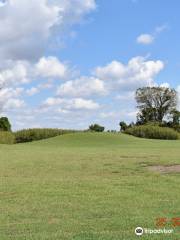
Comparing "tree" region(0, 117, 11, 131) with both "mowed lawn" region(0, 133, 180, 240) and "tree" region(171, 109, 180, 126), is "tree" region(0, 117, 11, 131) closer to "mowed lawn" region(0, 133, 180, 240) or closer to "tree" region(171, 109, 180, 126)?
"tree" region(171, 109, 180, 126)

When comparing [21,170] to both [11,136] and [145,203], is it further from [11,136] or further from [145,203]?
[11,136]

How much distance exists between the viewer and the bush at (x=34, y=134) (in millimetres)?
52906

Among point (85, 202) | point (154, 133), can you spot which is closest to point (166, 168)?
point (85, 202)

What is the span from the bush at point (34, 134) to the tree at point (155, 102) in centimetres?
3195

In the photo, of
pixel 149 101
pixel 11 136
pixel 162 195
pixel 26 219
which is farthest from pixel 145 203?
pixel 149 101

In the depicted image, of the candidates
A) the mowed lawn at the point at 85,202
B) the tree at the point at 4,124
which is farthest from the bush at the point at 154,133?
the mowed lawn at the point at 85,202

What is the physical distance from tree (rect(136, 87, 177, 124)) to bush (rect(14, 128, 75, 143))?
105ft

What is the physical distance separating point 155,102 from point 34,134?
35.4 m

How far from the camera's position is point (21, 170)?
51.9 ft

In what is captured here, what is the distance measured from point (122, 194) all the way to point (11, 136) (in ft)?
136

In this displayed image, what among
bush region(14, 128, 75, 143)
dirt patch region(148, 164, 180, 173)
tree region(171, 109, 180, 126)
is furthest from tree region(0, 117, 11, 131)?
dirt patch region(148, 164, 180, 173)

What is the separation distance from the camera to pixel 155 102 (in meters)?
83.2

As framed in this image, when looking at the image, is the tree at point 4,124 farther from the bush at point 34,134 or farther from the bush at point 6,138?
the bush at point 6,138

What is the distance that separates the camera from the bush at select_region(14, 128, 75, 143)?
2083 inches
